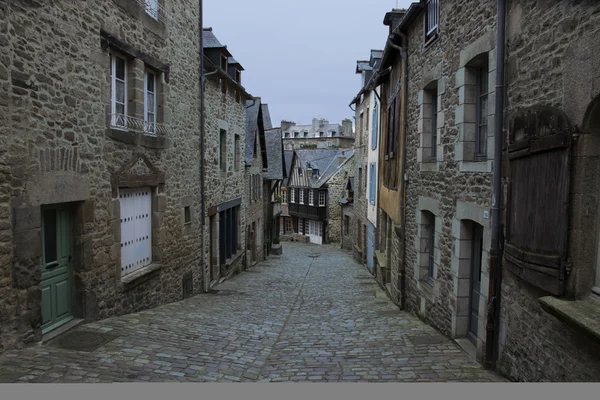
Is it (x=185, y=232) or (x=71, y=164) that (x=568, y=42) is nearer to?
(x=71, y=164)

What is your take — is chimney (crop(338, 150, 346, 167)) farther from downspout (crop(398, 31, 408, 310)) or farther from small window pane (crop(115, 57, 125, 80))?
small window pane (crop(115, 57, 125, 80))

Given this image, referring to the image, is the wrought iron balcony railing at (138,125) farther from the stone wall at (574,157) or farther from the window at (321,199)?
the window at (321,199)

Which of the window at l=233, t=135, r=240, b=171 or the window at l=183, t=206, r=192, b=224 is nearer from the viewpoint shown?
the window at l=183, t=206, r=192, b=224

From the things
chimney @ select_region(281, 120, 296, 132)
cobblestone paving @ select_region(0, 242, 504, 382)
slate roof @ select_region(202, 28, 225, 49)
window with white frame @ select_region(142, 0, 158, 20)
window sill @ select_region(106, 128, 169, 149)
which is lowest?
cobblestone paving @ select_region(0, 242, 504, 382)

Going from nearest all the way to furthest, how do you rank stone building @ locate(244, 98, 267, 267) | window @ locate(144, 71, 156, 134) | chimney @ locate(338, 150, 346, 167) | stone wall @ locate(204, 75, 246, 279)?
window @ locate(144, 71, 156, 134), stone wall @ locate(204, 75, 246, 279), stone building @ locate(244, 98, 267, 267), chimney @ locate(338, 150, 346, 167)

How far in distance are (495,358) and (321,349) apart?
2154 mm

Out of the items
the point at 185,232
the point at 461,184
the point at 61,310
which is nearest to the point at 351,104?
the point at 185,232

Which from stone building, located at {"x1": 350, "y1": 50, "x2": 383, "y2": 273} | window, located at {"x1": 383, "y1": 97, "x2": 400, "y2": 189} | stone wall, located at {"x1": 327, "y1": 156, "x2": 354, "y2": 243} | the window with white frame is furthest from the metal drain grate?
stone wall, located at {"x1": 327, "y1": 156, "x2": 354, "y2": 243}

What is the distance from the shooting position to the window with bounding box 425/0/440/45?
730 cm

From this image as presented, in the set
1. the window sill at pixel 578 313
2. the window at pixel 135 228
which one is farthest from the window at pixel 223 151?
the window sill at pixel 578 313

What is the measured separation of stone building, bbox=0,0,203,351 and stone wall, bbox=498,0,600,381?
5.22 meters

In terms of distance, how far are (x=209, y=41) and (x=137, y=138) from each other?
20.9 ft

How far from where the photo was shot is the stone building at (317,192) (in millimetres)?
34906

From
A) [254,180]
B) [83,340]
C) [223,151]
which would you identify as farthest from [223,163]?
[83,340]
